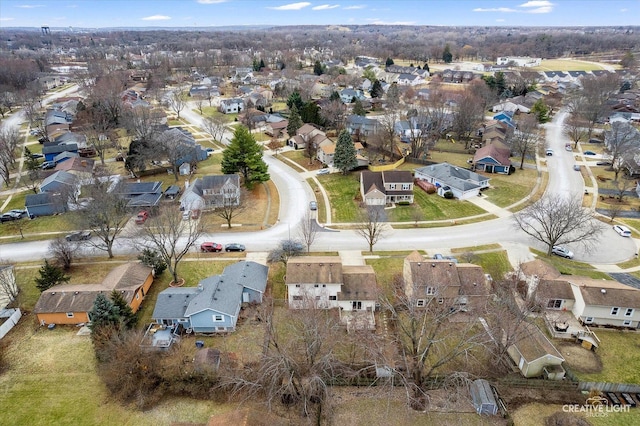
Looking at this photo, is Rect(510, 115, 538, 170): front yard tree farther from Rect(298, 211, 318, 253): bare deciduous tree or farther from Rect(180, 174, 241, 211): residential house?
Rect(180, 174, 241, 211): residential house

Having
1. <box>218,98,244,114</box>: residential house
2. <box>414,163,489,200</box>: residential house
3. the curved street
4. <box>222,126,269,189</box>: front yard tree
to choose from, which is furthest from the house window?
<box>218,98,244,114</box>: residential house

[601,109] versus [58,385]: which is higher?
[601,109]

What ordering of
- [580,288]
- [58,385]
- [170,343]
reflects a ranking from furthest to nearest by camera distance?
1. [580,288]
2. [170,343]
3. [58,385]

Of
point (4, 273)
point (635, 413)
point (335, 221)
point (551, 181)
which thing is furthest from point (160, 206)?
point (551, 181)

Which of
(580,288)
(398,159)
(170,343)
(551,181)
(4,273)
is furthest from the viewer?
(398,159)

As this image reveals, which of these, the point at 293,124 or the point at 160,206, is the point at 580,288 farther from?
the point at 293,124

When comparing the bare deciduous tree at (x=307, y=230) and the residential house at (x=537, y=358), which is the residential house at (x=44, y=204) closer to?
the bare deciduous tree at (x=307, y=230)

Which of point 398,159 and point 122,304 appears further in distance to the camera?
point 398,159

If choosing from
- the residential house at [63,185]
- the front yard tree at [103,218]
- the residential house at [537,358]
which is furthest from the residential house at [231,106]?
the residential house at [537,358]
